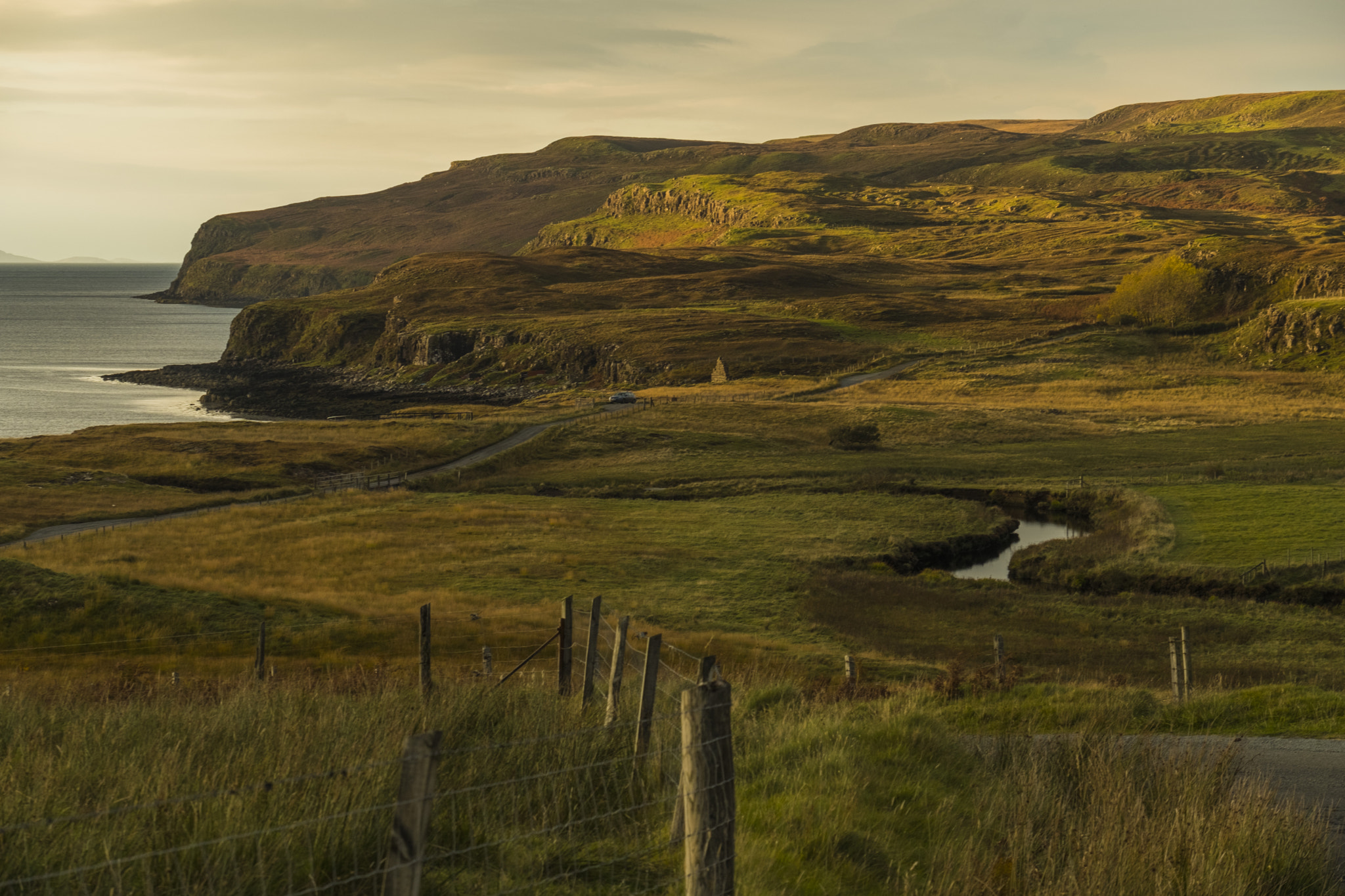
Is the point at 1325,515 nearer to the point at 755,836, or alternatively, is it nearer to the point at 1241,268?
the point at 755,836

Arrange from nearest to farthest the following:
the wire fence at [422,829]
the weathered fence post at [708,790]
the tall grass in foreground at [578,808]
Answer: the wire fence at [422,829]
the weathered fence post at [708,790]
the tall grass in foreground at [578,808]

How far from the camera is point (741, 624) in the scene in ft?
105

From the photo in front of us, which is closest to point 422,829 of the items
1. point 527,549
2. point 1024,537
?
point 527,549

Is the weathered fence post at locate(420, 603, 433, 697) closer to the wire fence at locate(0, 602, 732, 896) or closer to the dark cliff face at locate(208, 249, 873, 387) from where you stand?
the wire fence at locate(0, 602, 732, 896)

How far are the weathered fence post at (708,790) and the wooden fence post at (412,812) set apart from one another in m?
1.58

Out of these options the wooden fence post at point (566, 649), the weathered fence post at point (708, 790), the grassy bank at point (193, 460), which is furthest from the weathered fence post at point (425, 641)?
the grassy bank at point (193, 460)

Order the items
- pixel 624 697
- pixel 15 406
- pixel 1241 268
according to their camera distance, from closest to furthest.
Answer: pixel 624 697 → pixel 15 406 → pixel 1241 268

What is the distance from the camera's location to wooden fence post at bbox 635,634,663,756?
875 cm

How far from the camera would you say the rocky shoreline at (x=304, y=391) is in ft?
398

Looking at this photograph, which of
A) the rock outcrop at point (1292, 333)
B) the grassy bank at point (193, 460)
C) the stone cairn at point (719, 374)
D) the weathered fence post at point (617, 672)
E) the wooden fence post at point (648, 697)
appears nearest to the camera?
the wooden fence post at point (648, 697)

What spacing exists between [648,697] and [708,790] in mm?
3451

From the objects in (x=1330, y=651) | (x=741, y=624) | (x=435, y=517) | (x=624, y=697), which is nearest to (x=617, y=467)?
(x=435, y=517)

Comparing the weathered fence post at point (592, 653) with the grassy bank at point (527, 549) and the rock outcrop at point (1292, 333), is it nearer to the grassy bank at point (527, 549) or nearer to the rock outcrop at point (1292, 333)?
the grassy bank at point (527, 549)

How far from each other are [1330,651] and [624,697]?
24115 mm
